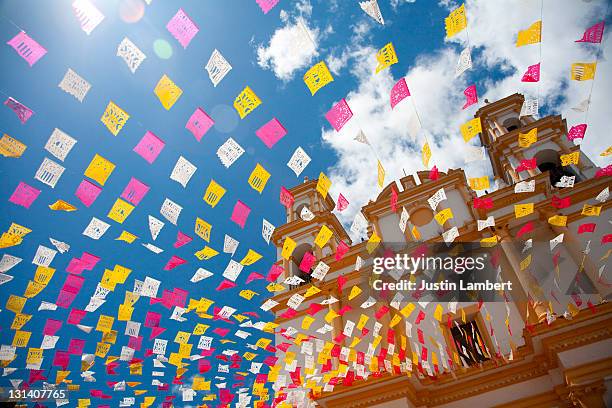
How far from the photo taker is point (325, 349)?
1338 cm

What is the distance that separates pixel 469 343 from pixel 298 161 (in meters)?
8.75

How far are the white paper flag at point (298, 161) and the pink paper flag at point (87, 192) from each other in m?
4.01

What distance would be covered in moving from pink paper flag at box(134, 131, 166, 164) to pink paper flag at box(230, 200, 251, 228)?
7.62ft

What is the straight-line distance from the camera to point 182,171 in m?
8.00

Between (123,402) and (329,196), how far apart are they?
14.0 m

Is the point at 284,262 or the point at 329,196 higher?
the point at 329,196

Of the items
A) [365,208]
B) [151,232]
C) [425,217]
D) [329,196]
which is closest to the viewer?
[151,232]

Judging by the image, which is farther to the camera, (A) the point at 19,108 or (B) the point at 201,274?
(B) the point at 201,274

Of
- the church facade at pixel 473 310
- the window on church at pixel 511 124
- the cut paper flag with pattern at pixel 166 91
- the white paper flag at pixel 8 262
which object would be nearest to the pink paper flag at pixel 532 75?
the church facade at pixel 473 310

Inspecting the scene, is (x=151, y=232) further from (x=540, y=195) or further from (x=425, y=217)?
(x=540, y=195)

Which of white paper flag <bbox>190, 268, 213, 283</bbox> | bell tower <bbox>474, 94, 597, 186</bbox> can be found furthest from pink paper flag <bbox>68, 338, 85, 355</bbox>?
bell tower <bbox>474, 94, 597, 186</bbox>

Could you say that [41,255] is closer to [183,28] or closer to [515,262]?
[183,28]

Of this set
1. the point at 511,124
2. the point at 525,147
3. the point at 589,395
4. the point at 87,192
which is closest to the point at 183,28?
the point at 87,192

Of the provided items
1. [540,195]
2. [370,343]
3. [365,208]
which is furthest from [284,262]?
[540,195]
